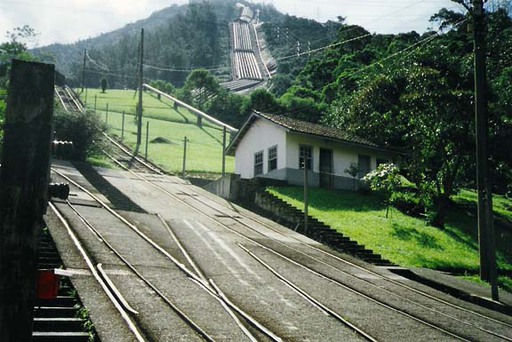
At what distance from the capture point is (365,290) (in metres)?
13.9

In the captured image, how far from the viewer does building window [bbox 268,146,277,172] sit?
33.8m

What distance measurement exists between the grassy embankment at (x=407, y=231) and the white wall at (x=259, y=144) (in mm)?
3444

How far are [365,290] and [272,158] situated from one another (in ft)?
67.7

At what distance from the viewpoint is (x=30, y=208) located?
416cm

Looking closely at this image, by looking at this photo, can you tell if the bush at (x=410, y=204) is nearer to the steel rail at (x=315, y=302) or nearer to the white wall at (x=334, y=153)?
the white wall at (x=334, y=153)

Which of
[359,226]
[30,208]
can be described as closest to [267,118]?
[359,226]

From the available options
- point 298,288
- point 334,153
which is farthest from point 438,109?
point 298,288

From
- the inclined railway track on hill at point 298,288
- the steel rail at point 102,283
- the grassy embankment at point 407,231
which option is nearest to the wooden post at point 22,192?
the steel rail at point 102,283

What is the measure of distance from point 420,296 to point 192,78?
79.0 metres

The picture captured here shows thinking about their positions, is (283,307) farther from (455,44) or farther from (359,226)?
(455,44)

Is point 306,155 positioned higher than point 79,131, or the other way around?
point 79,131

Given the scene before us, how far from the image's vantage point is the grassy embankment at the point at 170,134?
141 ft

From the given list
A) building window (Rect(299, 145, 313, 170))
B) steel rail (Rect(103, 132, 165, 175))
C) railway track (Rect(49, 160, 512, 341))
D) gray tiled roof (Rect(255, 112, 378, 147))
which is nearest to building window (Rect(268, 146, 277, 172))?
building window (Rect(299, 145, 313, 170))

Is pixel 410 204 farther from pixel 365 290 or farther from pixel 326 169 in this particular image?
pixel 365 290
